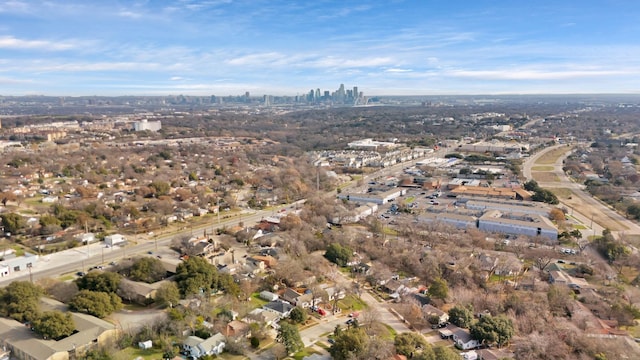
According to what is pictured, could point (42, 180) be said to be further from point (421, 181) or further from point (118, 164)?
point (421, 181)

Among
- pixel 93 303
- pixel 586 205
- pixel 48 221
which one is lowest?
pixel 586 205

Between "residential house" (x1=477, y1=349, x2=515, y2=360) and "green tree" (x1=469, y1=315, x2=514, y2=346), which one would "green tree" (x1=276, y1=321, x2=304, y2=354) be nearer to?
"residential house" (x1=477, y1=349, x2=515, y2=360)

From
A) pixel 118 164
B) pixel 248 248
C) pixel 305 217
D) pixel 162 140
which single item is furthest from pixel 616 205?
pixel 162 140

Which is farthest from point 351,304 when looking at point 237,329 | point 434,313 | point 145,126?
point 145,126

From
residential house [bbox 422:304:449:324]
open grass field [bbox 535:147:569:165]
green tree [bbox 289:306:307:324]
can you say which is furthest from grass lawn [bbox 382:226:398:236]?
open grass field [bbox 535:147:569:165]

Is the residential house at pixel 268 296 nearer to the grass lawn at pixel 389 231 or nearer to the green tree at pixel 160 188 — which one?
the grass lawn at pixel 389 231

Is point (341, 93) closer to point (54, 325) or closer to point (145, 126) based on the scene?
point (145, 126)
